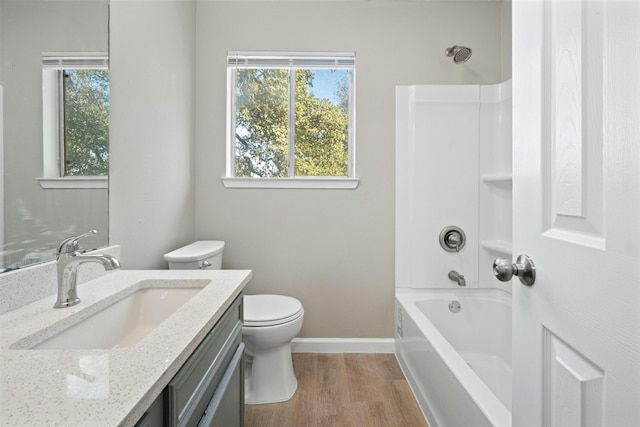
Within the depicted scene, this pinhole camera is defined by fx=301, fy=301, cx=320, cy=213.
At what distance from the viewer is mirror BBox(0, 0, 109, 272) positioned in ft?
2.66

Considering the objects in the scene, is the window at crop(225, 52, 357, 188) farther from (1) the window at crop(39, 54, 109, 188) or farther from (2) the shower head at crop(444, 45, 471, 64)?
(1) the window at crop(39, 54, 109, 188)

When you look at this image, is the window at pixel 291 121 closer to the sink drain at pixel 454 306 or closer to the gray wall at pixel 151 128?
the gray wall at pixel 151 128

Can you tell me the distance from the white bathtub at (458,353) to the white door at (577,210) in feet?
1.44

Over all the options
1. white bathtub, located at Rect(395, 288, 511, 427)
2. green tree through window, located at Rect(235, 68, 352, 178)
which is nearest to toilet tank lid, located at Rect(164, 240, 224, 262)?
green tree through window, located at Rect(235, 68, 352, 178)

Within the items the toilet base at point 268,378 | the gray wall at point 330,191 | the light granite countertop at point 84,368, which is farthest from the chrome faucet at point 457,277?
the light granite countertop at point 84,368

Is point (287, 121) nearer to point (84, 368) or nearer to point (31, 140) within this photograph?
point (31, 140)

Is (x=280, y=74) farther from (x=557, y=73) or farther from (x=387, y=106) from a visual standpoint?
(x=557, y=73)

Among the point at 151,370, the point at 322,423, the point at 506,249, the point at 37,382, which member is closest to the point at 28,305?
the point at 37,382

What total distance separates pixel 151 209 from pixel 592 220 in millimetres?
1740

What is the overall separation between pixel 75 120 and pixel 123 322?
2.39 feet

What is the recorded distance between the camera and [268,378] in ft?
5.49

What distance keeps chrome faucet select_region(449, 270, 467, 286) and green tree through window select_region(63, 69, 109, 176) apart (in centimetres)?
213

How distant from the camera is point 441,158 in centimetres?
216

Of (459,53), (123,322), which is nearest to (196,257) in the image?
(123,322)
